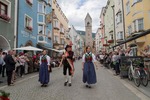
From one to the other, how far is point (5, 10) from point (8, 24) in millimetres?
1306

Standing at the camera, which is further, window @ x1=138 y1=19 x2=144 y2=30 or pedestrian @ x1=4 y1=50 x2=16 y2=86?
window @ x1=138 y1=19 x2=144 y2=30

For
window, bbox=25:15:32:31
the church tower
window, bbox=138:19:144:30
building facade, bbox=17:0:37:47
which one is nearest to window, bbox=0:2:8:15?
building facade, bbox=17:0:37:47

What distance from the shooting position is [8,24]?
1725cm

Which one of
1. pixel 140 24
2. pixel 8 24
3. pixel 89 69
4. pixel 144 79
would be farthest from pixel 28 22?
pixel 144 79

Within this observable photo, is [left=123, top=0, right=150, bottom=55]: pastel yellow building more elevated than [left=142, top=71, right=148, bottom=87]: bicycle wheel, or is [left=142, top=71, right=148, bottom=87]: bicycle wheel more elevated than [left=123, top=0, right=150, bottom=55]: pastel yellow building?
[left=123, top=0, right=150, bottom=55]: pastel yellow building

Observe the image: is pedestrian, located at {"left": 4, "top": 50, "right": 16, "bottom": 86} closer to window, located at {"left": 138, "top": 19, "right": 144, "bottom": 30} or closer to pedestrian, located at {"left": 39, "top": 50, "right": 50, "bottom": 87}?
pedestrian, located at {"left": 39, "top": 50, "right": 50, "bottom": 87}

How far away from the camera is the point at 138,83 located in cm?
885

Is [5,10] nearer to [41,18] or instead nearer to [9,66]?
[9,66]

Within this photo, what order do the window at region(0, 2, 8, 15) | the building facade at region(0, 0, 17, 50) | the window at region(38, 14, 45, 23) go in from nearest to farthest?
the building facade at region(0, 0, 17, 50), the window at region(0, 2, 8, 15), the window at region(38, 14, 45, 23)

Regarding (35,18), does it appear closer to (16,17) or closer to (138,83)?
(16,17)

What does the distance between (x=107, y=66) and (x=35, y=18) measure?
1164 centimetres

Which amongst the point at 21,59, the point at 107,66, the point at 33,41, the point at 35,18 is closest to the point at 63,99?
the point at 21,59

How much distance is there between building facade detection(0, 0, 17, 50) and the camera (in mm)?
16250

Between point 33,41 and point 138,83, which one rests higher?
point 33,41
